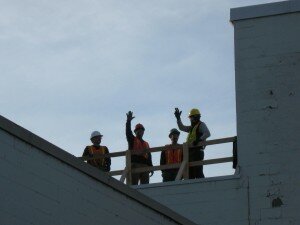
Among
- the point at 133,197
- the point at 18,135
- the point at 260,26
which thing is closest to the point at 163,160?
the point at 260,26

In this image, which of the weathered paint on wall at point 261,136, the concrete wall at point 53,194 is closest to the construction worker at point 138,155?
the weathered paint on wall at point 261,136

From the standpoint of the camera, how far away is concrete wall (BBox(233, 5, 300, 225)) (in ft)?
65.8

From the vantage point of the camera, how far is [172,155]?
861 inches

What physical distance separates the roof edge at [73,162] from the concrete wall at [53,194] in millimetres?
15

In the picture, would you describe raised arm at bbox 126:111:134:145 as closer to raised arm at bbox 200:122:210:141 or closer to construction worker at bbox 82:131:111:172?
construction worker at bbox 82:131:111:172

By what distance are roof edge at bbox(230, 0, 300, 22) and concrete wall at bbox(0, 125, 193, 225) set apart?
6.99 m

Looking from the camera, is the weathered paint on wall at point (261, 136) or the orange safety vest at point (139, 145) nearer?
the weathered paint on wall at point (261, 136)

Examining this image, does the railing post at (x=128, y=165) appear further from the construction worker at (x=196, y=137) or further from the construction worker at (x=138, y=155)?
the construction worker at (x=196, y=137)

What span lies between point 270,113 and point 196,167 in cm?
192

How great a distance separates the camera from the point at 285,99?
20734 millimetres

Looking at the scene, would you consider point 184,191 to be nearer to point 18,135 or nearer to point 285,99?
point 285,99

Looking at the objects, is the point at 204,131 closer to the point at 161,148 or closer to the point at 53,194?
the point at 161,148

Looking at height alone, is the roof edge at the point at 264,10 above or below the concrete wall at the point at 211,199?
above

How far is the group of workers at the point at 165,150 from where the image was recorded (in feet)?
69.5
